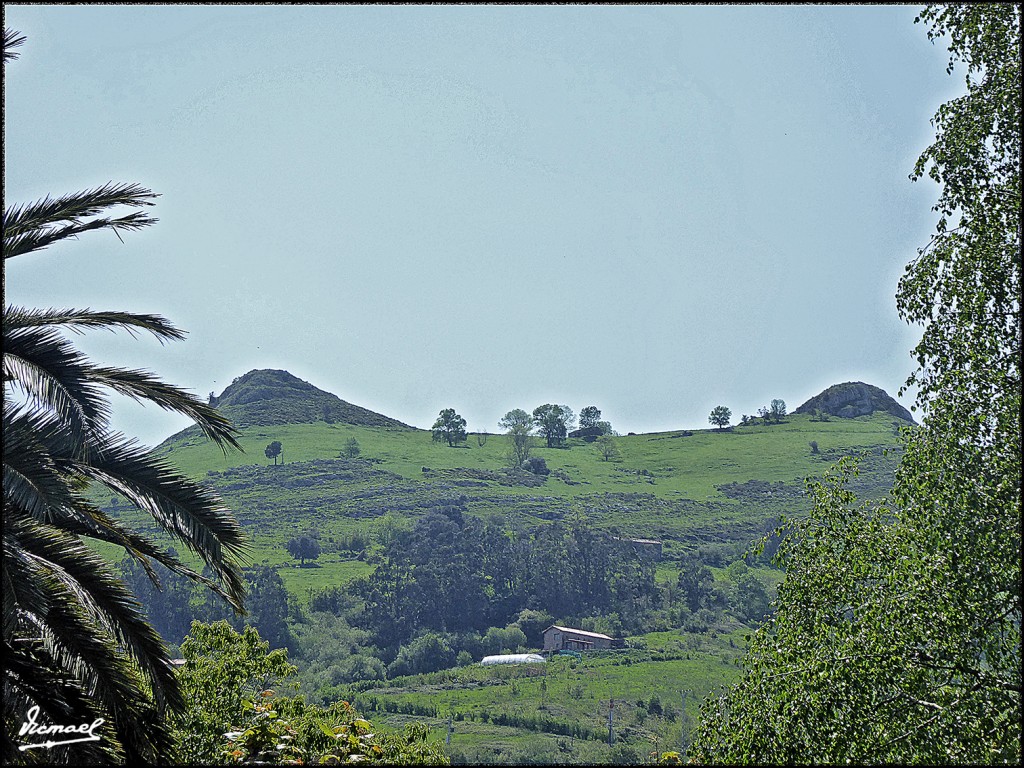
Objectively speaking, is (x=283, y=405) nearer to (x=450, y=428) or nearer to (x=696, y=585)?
(x=450, y=428)

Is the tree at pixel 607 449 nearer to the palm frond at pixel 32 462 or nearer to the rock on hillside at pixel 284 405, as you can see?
the rock on hillside at pixel 284 405

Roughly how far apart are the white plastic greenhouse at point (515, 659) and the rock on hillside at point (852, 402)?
81.0 meters

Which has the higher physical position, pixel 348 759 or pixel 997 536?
pixel 997 536

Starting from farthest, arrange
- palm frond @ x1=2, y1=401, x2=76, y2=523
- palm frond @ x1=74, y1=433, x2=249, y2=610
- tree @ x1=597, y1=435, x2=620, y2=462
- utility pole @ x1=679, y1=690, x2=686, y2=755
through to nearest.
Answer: tree @ x1=597, y1=435, x2=620, y2=462 → utility pole @ x1=679, y1=690, x2=686, y2=755 → palm frond @ x1=74, y1=433, x2=249, y2=610 → palm frond @ x1=2, y1=401, x2=76, y2=523

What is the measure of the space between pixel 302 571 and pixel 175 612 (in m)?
11.5

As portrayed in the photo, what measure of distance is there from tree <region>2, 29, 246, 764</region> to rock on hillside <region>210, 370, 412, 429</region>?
130644mm

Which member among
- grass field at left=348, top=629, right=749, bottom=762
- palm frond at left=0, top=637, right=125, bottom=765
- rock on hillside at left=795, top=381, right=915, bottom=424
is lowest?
grass field at left=348, top=629, right=749, bottom=762

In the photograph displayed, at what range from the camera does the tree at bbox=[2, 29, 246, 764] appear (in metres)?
6.17

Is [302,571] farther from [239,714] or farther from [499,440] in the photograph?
[239,714]

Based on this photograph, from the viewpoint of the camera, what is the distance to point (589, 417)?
147500mm

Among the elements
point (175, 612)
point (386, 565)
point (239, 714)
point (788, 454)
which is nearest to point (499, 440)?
point (788, 454)

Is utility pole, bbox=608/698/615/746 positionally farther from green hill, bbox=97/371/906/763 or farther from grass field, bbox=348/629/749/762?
green hill, bbox=97/371/906/763

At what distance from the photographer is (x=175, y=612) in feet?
260

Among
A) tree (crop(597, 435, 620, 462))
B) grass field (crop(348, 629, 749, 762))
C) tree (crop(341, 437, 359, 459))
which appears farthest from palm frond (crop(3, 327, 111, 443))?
tree (crop(597, 435, 620, 462))
